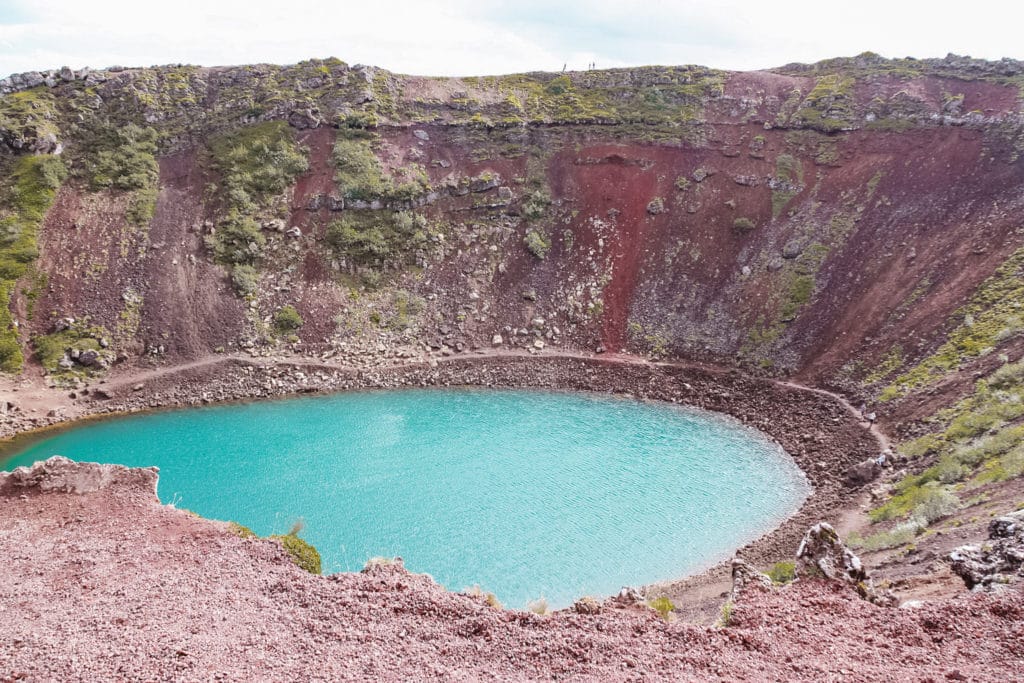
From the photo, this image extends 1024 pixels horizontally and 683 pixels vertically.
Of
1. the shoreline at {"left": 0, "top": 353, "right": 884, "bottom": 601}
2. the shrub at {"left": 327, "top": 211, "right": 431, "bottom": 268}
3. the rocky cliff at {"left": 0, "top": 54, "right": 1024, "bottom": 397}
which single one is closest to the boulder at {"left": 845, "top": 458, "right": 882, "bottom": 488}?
the shoreline at {"left": 0, "top": 353, "right": 884, "bottom": 601}

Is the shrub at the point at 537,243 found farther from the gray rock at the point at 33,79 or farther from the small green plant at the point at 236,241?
the gray rock at the point at 33,79

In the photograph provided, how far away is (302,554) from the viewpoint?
22.5 m

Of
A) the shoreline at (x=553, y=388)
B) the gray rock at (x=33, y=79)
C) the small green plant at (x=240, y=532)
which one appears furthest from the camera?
the gray rock at (x=33, y=79)

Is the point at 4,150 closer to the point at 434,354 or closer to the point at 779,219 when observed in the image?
the point at 434,354

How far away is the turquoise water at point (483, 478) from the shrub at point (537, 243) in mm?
15397

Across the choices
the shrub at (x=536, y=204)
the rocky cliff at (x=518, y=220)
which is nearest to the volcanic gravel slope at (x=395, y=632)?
the rocky cliff at (x=518, y=220)

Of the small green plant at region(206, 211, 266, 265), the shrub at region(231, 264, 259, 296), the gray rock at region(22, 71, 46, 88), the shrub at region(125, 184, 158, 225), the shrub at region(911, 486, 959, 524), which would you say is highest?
the gray rock at region(22, 71, 46, 88)

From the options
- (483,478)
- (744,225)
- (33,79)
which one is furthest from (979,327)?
(33,79)

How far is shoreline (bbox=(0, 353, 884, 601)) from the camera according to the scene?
3747 centimetres

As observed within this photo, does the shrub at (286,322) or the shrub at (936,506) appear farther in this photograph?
the shrub at (286,322)

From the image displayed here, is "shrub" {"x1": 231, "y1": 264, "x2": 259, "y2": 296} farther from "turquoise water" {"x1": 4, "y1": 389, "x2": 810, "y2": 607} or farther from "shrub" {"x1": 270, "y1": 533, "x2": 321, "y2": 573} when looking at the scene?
"shrub" {"x1": 270, "y1": 533, "x2": 321, "y2": 573}

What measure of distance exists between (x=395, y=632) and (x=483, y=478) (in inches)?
733

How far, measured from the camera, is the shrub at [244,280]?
52062 millimetres

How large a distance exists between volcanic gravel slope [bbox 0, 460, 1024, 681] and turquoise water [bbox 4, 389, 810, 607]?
313 inches
